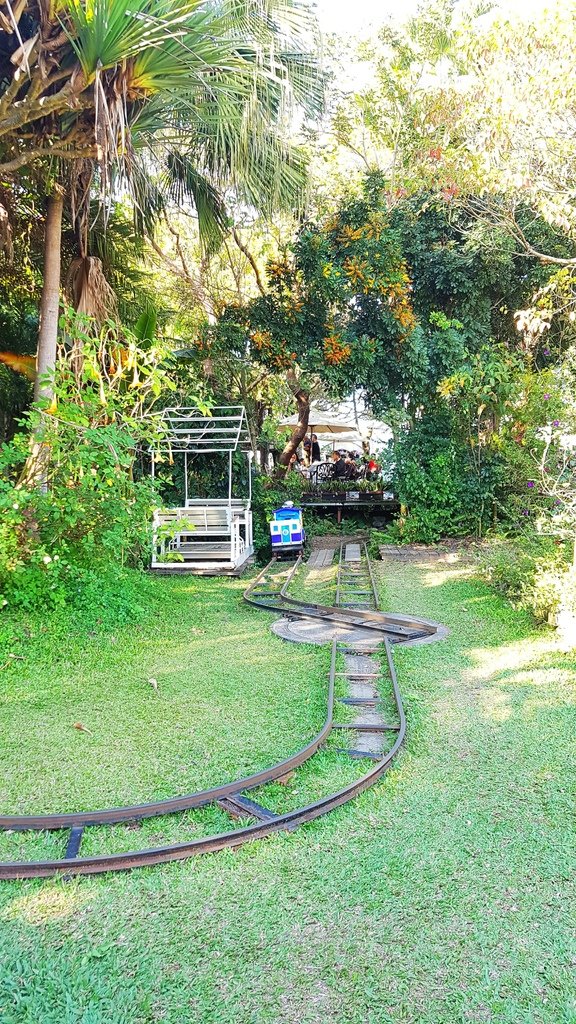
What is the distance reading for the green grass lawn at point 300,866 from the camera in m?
2.49

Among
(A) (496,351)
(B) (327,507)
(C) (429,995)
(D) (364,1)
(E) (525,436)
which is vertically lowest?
(C) (429,995)

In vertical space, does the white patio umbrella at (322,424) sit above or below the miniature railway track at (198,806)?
above

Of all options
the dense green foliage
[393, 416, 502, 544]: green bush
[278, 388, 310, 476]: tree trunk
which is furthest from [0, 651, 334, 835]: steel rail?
[278, 388, 310, 476]: tree trunk

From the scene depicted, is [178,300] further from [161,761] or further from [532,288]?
[161,761]

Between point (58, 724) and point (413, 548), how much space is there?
924 centimetres

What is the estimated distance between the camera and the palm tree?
5664mm

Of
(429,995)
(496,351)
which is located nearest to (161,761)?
(429,995)

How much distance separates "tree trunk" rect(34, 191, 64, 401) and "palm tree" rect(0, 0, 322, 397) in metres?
0.01

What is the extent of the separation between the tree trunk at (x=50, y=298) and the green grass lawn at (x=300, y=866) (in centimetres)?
311

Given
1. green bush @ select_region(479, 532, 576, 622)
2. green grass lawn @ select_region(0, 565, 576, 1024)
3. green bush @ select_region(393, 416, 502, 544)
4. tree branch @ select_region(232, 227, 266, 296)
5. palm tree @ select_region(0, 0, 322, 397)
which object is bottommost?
green grass lawn @ select_region(0, 565, 576, 1024)

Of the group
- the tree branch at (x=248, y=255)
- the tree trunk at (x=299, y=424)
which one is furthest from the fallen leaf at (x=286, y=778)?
the tree trunk at (x=299, y=424)

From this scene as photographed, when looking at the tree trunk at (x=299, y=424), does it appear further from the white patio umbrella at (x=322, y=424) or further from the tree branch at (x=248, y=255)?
the white patio umbrella at (x=322, y=424)

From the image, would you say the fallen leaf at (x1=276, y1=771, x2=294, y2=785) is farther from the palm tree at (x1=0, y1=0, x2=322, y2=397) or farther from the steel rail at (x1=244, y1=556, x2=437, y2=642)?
the palm tree at (x1=0, y1=0, x2=322, y2=397)

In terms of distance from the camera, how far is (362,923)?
2.86 metres
